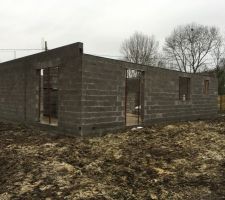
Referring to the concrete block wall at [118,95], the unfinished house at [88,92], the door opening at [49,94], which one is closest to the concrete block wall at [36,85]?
the unfinished house at [88,92]

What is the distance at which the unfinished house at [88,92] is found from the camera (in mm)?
10242

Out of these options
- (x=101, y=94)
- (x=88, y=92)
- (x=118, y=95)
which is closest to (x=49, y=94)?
(x=118, y=95)

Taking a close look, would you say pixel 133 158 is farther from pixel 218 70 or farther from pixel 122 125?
pixel 218 70

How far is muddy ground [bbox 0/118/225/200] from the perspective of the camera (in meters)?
5.62

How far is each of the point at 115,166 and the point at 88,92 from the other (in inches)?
143

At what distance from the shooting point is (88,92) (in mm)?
10227

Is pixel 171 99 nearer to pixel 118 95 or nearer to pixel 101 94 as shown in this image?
pixel 118 95

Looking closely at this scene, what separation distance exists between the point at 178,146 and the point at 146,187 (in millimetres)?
3703

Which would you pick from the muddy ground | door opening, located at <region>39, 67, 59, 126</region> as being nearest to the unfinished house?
door opening, located at <region>39, 67, 59, 126</region>

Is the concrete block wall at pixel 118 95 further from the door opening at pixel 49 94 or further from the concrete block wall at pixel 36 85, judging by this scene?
the door opening at pixel 49 94

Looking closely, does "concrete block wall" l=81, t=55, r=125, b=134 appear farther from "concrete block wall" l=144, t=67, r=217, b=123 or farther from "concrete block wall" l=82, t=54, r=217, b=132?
"concrete block wall" l=144, t=67, r=217, b=123

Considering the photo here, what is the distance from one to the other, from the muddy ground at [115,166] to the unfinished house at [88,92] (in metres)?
0.82

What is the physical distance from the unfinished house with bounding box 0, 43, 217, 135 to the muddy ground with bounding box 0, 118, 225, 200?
0.82 m

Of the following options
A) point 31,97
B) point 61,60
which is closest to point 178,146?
point 61,60
